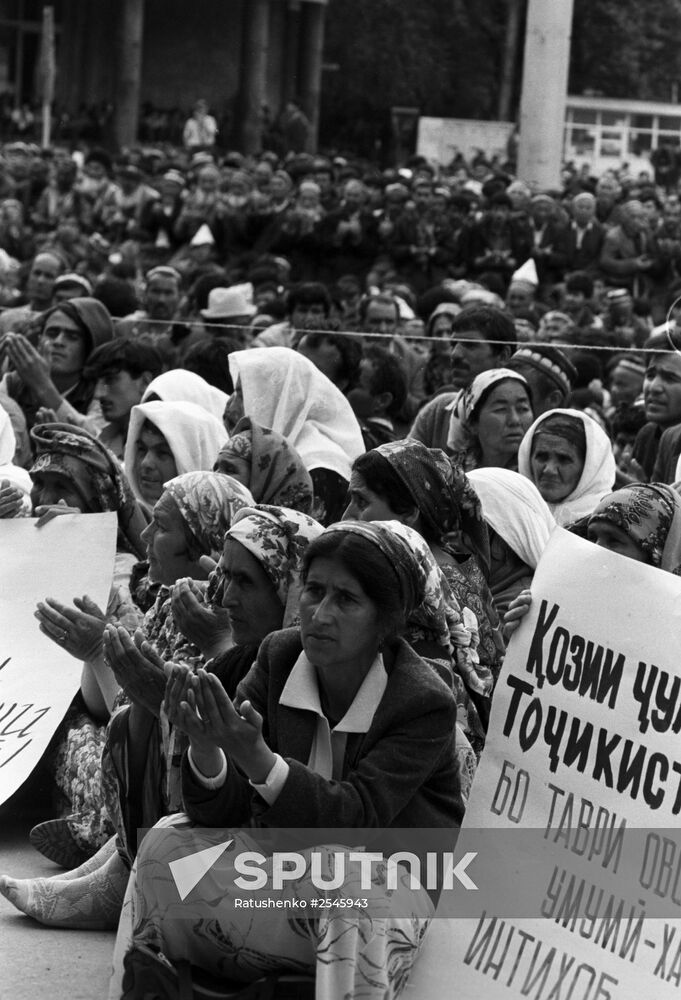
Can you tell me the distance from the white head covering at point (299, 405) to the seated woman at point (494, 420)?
18.8 inches

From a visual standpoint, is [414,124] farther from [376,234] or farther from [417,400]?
[417,400]

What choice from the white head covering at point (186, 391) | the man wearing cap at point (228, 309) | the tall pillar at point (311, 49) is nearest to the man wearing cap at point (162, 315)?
the man wearing cap at point (228, 309)

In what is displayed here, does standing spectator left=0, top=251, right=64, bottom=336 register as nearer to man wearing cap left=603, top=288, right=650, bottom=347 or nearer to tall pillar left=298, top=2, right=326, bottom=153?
man wearing cap left=603, top=288, right=650, bottom=347

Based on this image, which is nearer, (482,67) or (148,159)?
(148,159)

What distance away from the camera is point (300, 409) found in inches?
279

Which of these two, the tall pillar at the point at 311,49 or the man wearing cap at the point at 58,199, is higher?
the tall pillar at the point at 311,49

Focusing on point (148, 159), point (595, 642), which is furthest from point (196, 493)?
point (148, 159)

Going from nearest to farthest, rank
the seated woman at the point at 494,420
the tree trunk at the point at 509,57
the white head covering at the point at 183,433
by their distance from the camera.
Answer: the white head covering at the point at 183,433, the seated woman at the point at 494,420, the tree trunk at the point at 509,57

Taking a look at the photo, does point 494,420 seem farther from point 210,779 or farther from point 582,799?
point 210,779

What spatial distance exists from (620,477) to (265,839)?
3.72 meters

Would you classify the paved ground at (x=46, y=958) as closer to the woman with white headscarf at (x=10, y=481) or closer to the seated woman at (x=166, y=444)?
the woman with white headscarf at (x=10, y=481)

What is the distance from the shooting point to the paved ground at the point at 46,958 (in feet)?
13.3

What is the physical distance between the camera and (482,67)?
44188mm

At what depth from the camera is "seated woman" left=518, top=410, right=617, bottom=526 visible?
621 cm
